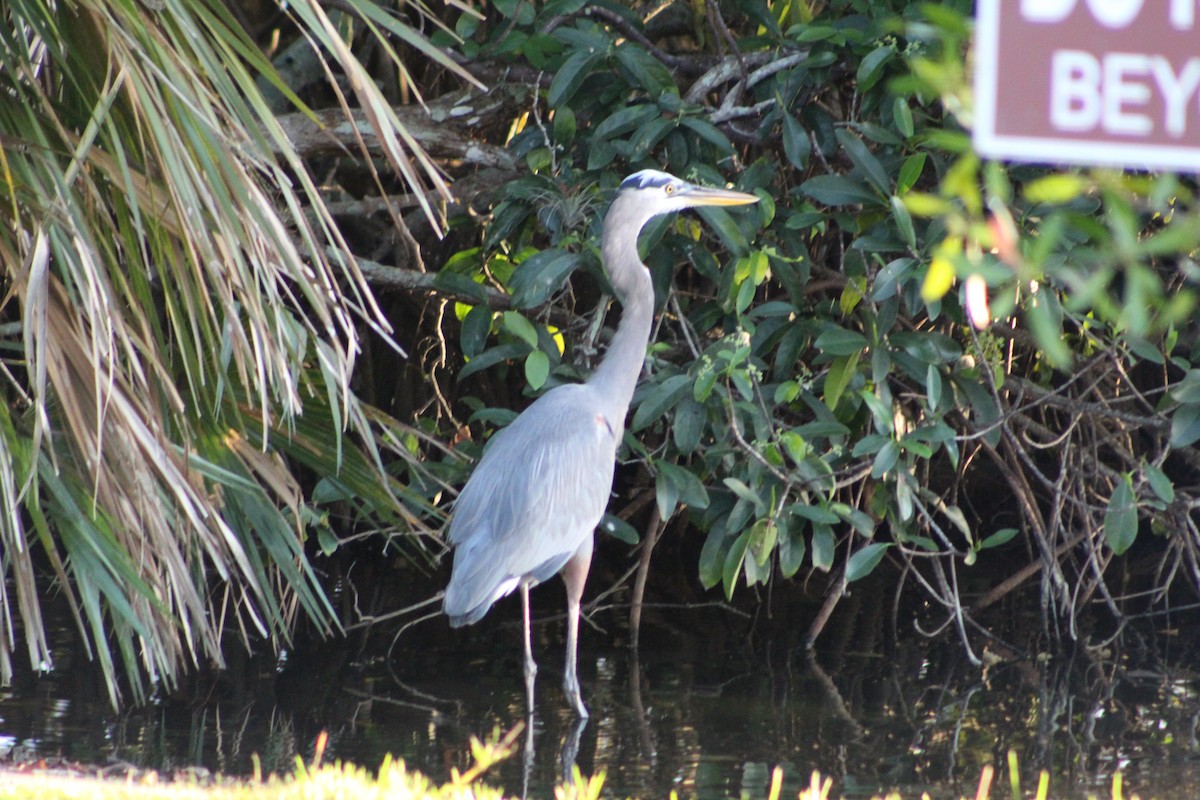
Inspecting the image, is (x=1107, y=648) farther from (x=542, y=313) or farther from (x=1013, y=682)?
(x=542, y=313)

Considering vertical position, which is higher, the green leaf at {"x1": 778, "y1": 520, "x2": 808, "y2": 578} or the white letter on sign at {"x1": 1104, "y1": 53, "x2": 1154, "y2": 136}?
the white letter on sign at {"x1": 1104, "y1": 53, "x2": 1154, "y2": 136}

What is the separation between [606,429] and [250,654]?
1500 millimetres

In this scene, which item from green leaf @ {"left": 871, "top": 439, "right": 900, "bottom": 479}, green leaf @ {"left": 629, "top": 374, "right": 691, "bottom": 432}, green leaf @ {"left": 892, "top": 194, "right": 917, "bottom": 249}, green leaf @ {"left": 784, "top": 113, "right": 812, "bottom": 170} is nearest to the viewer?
green leaf @ {"left": 892, "top": 194, "right": 917, "bottom": 249}

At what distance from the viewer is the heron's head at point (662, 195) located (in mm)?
3980

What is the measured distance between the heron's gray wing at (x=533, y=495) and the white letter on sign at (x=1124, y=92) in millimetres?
3222

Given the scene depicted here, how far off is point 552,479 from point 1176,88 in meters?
3.31

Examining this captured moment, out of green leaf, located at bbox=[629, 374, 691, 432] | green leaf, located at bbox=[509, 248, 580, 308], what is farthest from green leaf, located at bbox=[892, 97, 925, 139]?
green leaf, located at bbox=[509, 248, 580, 308]

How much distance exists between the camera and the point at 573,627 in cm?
439

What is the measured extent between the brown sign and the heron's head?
9.75ft

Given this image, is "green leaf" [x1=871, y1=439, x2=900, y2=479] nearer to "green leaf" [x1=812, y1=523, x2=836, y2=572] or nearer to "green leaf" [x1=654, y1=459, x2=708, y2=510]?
"green leaf" [x1=812, y1=523, x2=836, y2=572]

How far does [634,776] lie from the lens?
139 inches

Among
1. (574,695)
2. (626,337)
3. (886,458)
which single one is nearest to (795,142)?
(626,337)

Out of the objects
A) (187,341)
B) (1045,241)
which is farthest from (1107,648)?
(1045,241)

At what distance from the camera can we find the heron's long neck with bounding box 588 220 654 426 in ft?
13.8
